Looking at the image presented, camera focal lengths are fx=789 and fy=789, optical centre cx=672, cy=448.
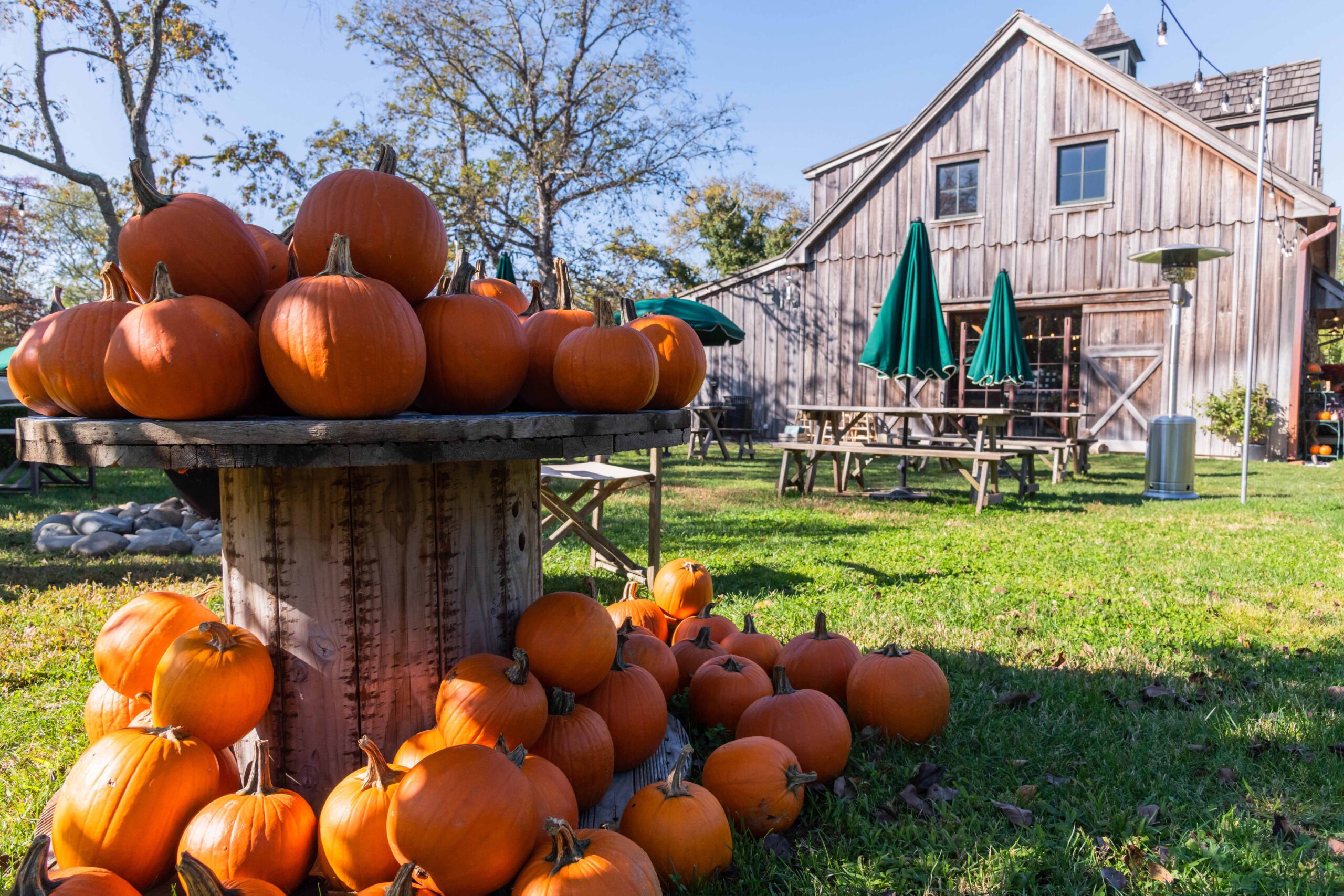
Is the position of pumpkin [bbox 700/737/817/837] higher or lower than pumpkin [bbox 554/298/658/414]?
lower

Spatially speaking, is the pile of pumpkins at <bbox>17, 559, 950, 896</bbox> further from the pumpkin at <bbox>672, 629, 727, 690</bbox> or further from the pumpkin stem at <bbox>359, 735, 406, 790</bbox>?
the pumpkin at <bbox>672, 629, 727, 690</bbox>

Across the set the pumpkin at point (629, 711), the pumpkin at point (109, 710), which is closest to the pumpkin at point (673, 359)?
the pumpkin at point (629, 711)

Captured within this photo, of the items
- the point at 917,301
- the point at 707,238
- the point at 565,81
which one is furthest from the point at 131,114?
the point at 707,238

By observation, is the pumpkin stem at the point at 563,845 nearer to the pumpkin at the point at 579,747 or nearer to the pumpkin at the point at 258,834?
the pumpkin at the point at 579,747

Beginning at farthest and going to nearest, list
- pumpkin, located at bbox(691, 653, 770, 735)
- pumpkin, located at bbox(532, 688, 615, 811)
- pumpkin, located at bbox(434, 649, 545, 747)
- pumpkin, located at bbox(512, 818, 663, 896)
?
pumpkin, located at bbox(691, 653, 770, 735) < pumpkin, located at bbox(532, 688, 615, 811) < pumpkin, located at bbox(434, 649, 545, 747) < pumpkin, located at bbox(512, 818, 663, 896)

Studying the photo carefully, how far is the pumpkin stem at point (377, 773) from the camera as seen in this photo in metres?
1.71

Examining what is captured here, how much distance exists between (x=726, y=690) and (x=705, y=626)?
1.41ft

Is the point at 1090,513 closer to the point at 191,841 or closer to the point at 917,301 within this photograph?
the point at 917,301

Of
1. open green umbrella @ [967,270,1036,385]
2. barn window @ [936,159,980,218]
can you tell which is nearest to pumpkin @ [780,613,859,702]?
open green umbrella @ [967,270,1036,385]

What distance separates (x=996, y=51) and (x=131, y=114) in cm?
1531

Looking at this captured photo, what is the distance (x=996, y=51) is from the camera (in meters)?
14.9

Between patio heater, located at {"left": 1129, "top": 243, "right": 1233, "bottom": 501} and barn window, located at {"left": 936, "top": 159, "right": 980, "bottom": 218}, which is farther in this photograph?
barn window, located at {"left": 936, "top": 159, "right": 980, "bottom": 218}

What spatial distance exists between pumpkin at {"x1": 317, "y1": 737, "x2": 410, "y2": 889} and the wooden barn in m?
14.9

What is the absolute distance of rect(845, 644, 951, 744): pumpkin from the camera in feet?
8.40
